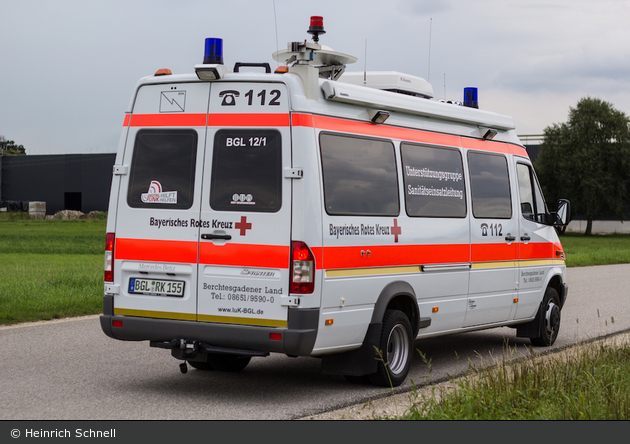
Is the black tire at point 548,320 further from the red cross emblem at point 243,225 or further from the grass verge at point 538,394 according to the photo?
the red cross emblem at point 243,225

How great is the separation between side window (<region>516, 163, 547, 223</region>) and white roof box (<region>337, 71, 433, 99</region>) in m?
1.57

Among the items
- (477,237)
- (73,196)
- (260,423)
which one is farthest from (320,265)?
(73,196)

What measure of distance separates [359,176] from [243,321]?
1.72 meters

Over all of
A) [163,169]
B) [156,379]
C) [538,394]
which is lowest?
[156,379]

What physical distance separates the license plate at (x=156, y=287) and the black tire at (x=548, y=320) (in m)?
5.10

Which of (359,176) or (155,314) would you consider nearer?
(155,314)

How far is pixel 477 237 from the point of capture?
8859mm

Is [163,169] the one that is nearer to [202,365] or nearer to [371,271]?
[371,271]

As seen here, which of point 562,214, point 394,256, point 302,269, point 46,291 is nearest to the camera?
point 302,269

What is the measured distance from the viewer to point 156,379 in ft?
25.5

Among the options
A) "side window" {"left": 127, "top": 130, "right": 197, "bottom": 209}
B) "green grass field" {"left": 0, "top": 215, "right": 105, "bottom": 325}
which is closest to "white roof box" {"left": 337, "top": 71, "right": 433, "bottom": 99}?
"side window" {"left": 127, "top": 130, "right": 197, "bottom": 209}

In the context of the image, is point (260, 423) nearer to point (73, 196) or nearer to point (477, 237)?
point (477, 237)

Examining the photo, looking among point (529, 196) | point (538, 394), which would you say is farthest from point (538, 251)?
point (538, 394)

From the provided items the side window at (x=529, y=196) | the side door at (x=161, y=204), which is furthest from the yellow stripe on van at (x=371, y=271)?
the side window at (x=529, y=196)
